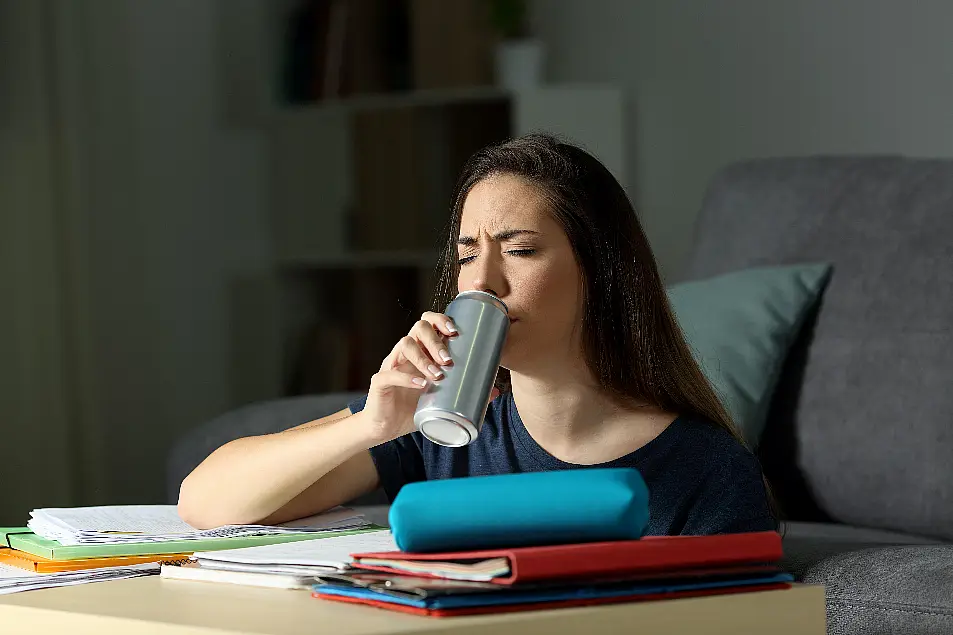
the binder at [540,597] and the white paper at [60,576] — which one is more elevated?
the binder at [540,597]

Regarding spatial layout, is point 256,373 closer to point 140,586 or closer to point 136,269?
point 136,269

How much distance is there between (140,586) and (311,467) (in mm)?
236

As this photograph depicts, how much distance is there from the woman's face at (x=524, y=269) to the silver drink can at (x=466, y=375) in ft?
0.45

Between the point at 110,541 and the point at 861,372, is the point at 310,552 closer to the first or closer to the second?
the point at 110,541

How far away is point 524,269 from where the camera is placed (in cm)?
105

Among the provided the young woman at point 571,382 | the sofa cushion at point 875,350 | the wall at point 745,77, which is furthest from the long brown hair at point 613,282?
the wall at point 745,77

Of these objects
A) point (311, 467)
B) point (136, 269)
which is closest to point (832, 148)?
point (136, 269)

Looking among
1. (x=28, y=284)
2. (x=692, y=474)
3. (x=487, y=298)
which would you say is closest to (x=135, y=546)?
(x=487, y=298)

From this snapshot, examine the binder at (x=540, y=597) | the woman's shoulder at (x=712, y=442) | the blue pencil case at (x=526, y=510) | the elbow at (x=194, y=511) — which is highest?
the blue pencil case at (x=526, y=510)

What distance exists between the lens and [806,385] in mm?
1708

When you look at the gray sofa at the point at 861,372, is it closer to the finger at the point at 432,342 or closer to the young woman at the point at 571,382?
the young woman at the point at 571,382

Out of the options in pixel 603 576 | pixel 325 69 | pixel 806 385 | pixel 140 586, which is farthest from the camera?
pixel 325 69

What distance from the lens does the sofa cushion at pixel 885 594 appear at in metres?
1.12

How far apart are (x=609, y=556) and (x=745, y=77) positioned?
2.53 m
